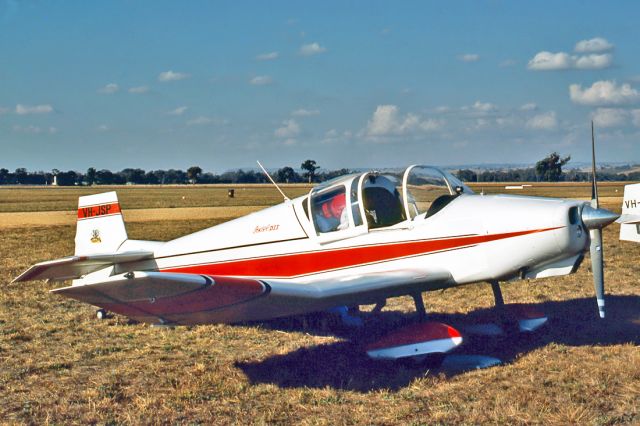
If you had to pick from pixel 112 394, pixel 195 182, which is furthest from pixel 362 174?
pixel 195 182

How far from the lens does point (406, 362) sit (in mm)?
6914

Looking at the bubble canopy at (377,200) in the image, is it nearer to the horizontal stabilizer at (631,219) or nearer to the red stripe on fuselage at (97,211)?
the red stripe on fuselage at (97,211)

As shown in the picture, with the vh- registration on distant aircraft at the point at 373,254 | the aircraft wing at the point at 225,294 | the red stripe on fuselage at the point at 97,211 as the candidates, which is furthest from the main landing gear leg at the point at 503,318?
the red stripe on fuselage at the point at 97,211

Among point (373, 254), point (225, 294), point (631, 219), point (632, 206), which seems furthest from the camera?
point (632, 206)

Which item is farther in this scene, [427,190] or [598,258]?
[427,190]

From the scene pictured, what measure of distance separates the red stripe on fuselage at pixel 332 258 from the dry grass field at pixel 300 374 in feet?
3.17

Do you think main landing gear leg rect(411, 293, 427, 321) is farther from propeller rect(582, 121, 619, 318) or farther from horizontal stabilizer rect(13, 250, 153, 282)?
horizontal stabilizer rect(13, 250, 153, 282)

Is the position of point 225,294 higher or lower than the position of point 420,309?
higher

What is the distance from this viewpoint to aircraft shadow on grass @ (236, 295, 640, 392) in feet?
21.6

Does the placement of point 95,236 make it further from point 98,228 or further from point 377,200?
point 377,200

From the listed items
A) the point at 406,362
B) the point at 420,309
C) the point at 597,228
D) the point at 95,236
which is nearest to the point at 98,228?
the point at 95,236

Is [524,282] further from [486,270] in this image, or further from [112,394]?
[112,394]

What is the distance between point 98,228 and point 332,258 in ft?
12.7

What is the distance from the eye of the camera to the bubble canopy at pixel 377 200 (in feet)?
23.9
